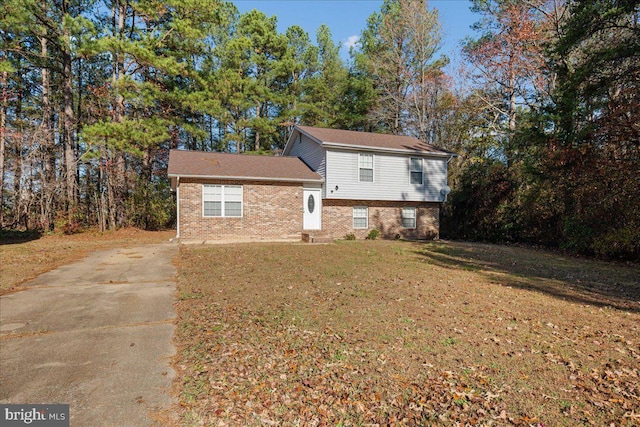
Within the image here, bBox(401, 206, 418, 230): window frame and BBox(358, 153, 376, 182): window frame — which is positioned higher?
BBox(358, 153, 376, 182): window frame

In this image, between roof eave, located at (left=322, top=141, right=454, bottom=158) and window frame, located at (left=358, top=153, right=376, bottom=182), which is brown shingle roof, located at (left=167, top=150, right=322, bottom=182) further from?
window frame, located at (left=358, top=153, right=376, bottom=182)

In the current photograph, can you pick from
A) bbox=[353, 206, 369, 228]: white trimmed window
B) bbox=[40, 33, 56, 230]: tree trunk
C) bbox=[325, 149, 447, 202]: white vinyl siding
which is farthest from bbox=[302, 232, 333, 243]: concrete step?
bbox=[40, 33, 56, 230]: tree trunk

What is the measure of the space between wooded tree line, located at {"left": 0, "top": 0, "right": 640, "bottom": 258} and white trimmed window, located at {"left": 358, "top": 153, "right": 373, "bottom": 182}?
648 centimetres

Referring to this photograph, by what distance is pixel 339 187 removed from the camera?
15328 millimetres

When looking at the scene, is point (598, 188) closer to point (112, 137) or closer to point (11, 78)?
point (112, 137)

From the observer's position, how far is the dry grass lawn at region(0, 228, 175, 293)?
7.55 metres

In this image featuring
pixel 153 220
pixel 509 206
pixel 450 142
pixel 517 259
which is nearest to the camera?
pixel 517 259

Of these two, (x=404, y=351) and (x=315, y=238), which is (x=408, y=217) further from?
(x=404, y=351)

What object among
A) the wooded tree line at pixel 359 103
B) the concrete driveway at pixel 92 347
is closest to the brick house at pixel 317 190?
the wooded tree line at pixel 359 103

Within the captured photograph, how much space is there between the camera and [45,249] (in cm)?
1129

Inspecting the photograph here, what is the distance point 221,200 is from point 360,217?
674 centimetres

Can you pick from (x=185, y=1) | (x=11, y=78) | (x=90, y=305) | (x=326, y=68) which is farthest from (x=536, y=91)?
(x=11, y=78)

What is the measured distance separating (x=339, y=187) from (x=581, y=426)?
1319cm

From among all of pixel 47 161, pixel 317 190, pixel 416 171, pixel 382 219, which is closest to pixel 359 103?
pixel 416 171
